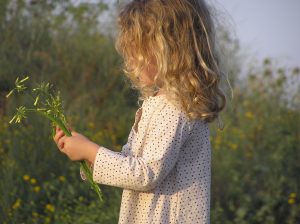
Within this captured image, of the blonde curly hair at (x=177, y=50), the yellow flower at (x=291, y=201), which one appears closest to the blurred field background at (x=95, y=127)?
the yellow flower at (x=291, y=201)

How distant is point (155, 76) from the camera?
2.32 meters

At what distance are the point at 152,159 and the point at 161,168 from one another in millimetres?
41

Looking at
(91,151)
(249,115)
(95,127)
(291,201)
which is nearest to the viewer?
(91,151)

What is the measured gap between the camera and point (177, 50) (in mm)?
2346

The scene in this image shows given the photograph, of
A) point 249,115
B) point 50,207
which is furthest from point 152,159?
point 249,115

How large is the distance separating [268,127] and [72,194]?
62.8 inches

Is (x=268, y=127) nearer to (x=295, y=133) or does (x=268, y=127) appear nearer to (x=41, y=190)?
(x=295, y=133)

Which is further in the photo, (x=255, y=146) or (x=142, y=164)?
(x=255, y=146)

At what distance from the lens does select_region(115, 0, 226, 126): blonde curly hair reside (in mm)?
2295

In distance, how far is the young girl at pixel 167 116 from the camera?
2.22m

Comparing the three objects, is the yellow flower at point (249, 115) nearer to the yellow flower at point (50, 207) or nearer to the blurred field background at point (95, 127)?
the blurred field background at point (95, 127)

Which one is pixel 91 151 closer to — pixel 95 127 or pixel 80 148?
pixel 80 148

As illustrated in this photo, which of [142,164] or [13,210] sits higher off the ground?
[142,164]

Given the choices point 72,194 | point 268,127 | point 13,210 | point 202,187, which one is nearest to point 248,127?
point 268,127
